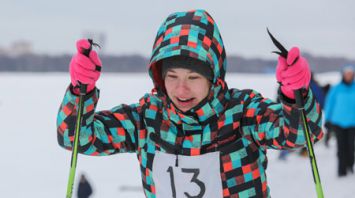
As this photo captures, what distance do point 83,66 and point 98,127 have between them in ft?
1.36

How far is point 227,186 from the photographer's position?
250 cm

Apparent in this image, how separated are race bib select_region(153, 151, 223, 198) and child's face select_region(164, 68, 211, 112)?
0.89 feet

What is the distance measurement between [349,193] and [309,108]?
14.1 feet

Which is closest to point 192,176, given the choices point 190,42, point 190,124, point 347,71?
point 190,124

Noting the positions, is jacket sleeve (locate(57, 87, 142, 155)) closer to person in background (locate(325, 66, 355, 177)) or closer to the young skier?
the young skier

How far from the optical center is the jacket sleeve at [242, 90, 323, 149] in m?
2.20

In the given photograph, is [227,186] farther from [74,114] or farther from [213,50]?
[74,114]

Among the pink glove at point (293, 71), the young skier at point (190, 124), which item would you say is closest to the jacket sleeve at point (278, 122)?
the young skier at point (190, 124)

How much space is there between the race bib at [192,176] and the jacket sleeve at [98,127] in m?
0.24

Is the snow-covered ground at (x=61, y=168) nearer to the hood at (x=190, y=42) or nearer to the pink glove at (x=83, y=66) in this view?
the hood at (x=190, y=42)

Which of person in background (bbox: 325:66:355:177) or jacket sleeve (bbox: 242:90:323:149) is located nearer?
jacket sleeve (bbox: 242:90:323:149)

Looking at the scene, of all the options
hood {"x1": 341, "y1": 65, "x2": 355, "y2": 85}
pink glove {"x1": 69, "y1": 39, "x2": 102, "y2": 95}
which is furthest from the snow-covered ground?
pink glove {"x1": 69, "y1": 39, "x2": 102, "y2": 95}

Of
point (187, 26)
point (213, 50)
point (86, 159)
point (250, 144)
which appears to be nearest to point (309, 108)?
point (250, 144)

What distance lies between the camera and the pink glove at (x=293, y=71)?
6.69 ft
